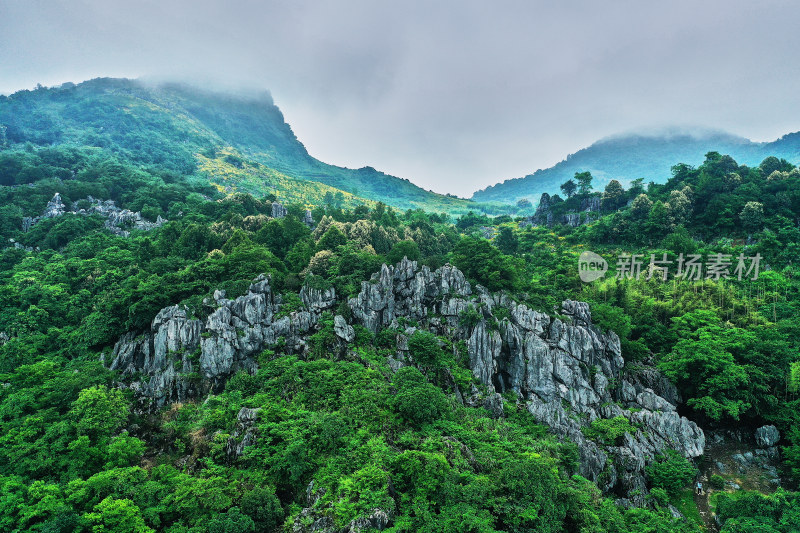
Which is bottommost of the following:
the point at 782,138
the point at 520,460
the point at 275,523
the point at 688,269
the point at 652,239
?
the point at 275,523

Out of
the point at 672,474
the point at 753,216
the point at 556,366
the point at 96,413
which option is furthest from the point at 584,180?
the point at 96,413

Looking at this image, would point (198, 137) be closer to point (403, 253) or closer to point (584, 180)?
point (403, 253)

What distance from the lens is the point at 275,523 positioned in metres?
15.4

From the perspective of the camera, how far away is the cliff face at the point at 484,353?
25.0 m

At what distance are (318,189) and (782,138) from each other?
6103 inches

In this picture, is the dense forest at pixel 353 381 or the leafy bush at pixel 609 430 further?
the leafy bush at pixel 609 430

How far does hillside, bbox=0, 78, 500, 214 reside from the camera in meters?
88.4

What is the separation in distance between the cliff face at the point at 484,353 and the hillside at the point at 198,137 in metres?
58.8

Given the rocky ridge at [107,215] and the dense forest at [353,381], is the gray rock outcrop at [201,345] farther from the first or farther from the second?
the rocky ridge at [107,215]

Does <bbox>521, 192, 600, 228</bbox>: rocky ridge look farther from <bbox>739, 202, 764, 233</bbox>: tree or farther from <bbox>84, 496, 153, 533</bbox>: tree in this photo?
<bbox>84, 496, 153, 533</bbox>: tree

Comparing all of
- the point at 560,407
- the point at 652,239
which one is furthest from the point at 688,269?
the point at 560,407

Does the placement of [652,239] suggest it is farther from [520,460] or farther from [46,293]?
[46,293]

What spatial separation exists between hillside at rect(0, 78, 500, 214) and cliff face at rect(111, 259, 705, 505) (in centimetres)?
5875

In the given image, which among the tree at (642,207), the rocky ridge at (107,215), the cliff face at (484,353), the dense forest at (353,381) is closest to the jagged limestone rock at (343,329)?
the cliff face at (484,353)
